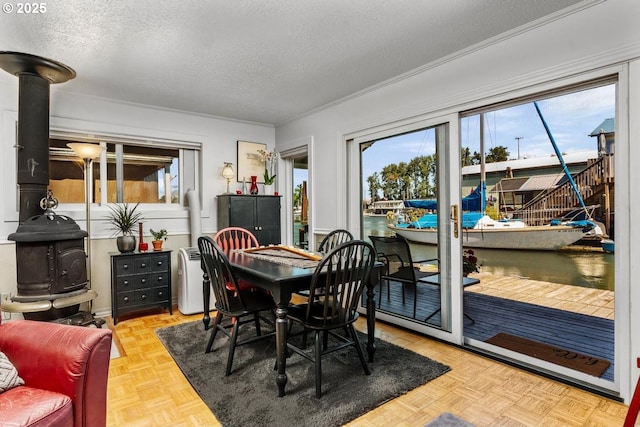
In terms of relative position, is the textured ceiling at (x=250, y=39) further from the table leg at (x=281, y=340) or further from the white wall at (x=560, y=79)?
the table leg at (x=281, y=340)

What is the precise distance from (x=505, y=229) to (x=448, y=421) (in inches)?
125

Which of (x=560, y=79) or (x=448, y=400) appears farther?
(x=560, y=79)

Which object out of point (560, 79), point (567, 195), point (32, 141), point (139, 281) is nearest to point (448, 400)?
point (560, 79)

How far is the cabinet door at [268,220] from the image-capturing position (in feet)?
14.3

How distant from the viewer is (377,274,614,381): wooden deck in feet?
9.68

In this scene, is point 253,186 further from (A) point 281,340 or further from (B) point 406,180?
(A) point 281,340

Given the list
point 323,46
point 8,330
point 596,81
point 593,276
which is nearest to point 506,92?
point 596,81

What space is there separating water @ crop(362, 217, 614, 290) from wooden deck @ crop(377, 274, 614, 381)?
0.14 m

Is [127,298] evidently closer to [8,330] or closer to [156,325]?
[156,325]

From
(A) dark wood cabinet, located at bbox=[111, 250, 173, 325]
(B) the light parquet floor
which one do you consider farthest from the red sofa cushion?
(A) dark wood cabinet, located at bbox=[111, 250, 173, 325]

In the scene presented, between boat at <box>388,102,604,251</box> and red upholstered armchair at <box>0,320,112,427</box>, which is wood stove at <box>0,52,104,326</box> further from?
boat at <box>388,102,604,251</box>

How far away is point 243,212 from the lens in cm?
423

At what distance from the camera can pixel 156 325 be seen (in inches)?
133

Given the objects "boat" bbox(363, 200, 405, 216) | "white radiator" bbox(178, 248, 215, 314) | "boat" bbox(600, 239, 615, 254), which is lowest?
"white radiator" bbox(178, 248, 215, 314)
